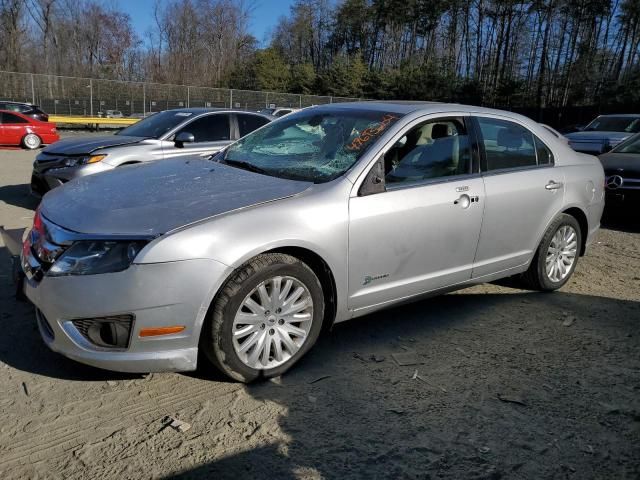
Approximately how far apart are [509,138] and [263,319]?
2625 millimetres

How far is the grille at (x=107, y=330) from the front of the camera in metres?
2.75

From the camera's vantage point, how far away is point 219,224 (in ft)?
9.48

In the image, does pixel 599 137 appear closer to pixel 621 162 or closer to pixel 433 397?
pixel 621 162

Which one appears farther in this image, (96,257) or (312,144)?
(312,144)

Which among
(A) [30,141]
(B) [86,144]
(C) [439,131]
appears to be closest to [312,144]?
(C) [439,131]

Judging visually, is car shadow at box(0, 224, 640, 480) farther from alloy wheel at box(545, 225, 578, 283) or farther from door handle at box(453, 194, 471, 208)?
door handle at box(453, 194, 471, 208)

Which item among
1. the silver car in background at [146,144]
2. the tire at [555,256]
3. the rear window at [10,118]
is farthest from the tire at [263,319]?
the rear window at [10,118]

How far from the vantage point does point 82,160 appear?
23.4 feet

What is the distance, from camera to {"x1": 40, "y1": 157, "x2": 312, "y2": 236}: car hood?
287 cm

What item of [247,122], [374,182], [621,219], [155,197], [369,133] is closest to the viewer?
[155,197]

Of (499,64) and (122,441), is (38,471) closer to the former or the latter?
(122,441)

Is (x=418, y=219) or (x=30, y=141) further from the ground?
(x=418, y=219)

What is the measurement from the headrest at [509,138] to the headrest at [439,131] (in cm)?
56

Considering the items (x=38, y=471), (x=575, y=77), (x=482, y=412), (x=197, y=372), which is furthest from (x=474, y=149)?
(x=575, y=77)
